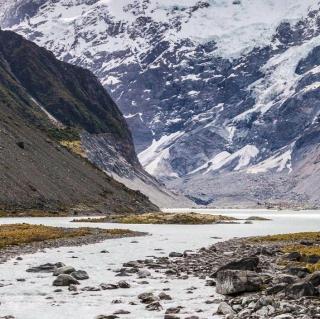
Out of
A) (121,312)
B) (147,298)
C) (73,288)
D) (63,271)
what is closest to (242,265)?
(147,298)

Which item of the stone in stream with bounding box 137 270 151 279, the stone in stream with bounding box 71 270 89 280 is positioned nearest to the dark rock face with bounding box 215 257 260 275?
the stone in stream with bounding box 137 270 151 279

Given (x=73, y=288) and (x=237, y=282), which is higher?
(x=237, y=282)

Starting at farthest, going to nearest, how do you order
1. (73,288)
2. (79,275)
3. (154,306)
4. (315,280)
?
(79,275)
(73,288)
(315,280)
(154,306)

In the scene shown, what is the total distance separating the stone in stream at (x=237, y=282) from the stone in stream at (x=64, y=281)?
919 cm

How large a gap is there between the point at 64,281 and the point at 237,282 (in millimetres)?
10842

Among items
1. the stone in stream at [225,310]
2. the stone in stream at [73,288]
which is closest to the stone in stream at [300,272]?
the stone in stream at [225,310]

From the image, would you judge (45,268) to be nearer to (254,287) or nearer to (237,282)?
(237,282)

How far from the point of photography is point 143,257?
56.5 meters

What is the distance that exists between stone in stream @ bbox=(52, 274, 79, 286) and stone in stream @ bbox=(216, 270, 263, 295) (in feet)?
30.1

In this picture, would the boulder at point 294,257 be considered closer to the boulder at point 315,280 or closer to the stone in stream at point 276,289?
the boulder at point 315,280

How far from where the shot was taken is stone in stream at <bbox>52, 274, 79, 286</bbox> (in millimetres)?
38000

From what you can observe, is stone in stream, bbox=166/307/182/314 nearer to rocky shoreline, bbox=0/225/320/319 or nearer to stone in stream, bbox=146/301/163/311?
rocky shoreline, bbox=0/225/320/319

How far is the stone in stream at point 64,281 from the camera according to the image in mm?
38000

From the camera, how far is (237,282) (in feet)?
109
